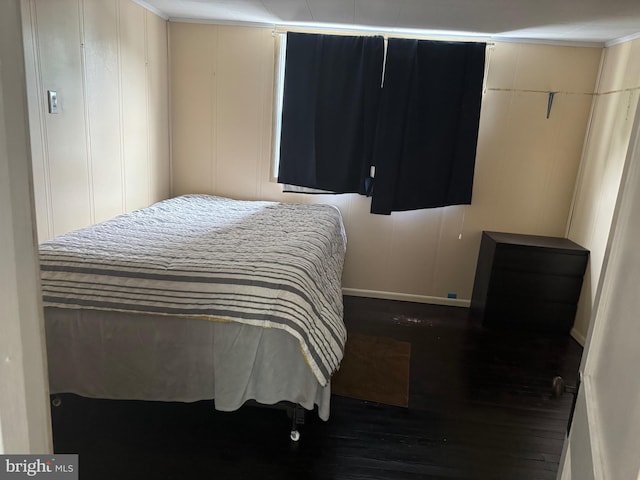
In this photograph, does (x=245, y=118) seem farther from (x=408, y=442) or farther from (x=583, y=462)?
(x=583, y=462)

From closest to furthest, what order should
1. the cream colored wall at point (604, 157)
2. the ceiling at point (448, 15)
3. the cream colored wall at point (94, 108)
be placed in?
the cream colored wall at point (94, 108) → the ceiling at point (448, 15) → the cream colored wall at point (604, 157)

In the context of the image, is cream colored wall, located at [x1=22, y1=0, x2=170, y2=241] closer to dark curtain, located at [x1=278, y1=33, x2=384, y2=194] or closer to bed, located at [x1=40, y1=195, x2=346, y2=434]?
bed, located at [x1=40, y1=195, x2=346, y2=434]

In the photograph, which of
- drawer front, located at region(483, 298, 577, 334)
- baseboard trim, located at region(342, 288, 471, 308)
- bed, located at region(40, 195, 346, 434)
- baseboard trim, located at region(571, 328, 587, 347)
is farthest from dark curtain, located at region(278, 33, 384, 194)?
baseboard trim, located at region(571, 328, 587, 347)

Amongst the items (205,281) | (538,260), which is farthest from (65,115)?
(538,260)

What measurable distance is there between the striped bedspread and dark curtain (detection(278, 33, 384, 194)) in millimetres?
1388

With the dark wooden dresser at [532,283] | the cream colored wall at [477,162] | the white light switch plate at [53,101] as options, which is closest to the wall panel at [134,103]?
the cream colored wall at [477,162]

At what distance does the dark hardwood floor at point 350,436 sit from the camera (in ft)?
6.12

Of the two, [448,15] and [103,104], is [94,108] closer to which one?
[103,104]

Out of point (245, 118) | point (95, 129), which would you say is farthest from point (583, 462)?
point (245, 118)

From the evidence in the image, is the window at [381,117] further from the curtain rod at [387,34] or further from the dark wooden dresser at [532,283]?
the dark wooden dresser at [532,283]

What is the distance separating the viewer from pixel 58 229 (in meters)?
2.44

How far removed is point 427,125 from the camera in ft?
11.5

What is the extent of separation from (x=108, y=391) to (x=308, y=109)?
97.1 inches

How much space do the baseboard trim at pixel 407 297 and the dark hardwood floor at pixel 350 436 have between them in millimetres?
1163
